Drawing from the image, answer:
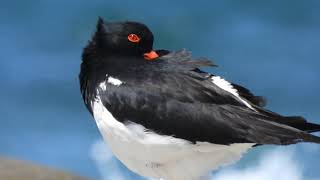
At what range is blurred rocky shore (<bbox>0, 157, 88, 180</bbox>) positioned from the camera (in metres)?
13.1

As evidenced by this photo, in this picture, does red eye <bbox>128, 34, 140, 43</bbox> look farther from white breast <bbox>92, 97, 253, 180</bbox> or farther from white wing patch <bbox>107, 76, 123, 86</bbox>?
white breast <bbox>92, 97, 253, 180</bbox>

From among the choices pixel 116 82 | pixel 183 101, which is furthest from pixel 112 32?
pixel 183 101

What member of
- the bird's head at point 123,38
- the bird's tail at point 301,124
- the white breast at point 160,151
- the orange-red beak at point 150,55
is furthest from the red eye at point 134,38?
the bird's tail at point 301,124

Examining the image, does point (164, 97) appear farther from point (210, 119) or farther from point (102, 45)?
point (102, 45)

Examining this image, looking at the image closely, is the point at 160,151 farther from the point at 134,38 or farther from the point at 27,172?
the point at 27,172

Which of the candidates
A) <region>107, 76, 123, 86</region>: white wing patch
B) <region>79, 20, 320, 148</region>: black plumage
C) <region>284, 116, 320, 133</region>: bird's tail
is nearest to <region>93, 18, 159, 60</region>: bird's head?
<region>79, 20, 320, 148</region>: black plumage

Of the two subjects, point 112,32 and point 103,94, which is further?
point 112,32

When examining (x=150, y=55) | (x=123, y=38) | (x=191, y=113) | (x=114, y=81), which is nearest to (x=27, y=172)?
(x=150, y=55)

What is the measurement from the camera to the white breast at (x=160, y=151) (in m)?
5.17

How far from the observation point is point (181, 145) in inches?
203

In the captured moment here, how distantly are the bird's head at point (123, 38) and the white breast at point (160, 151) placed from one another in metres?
0.52

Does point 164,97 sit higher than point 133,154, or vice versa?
point 164,97

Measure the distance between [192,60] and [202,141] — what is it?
0.79m

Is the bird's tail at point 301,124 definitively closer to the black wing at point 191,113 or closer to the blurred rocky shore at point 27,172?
the black wing at point 191,113
